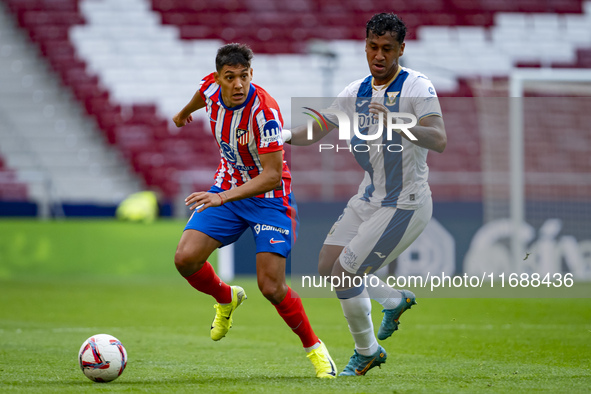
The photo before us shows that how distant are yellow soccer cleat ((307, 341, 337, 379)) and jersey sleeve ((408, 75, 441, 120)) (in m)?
1.59

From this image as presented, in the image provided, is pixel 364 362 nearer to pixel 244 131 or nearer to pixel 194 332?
pixel 244 131

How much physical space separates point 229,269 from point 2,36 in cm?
888

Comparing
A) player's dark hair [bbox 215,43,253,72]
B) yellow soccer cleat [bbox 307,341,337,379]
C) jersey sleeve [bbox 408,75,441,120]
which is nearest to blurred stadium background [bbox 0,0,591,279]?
yellow soccer cleat [bbox 307,341,337,379]

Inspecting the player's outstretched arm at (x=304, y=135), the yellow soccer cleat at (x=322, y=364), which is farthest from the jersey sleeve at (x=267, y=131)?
the yellow soccer cleat at (x=322, y=364)

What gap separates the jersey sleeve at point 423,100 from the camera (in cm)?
538

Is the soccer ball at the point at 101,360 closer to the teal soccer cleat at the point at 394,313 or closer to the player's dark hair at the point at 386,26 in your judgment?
the teal soccer cleat at the point at 394,313

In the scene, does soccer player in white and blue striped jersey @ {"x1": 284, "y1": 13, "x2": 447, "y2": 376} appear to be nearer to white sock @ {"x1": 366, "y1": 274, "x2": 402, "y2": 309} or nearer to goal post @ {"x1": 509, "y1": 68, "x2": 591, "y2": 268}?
white sock @ {"x1": 366, "y1": 274, "x2": 402, "y2": 309}

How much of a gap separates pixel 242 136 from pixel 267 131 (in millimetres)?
211

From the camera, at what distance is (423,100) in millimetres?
5406

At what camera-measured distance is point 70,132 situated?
60.1ft

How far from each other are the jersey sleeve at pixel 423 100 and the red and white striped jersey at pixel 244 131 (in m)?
0.87

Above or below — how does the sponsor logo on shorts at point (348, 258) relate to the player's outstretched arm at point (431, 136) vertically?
below

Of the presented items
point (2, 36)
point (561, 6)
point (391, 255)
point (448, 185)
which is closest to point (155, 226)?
point (448, 185)

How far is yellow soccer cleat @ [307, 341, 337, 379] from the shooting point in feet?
18.3
